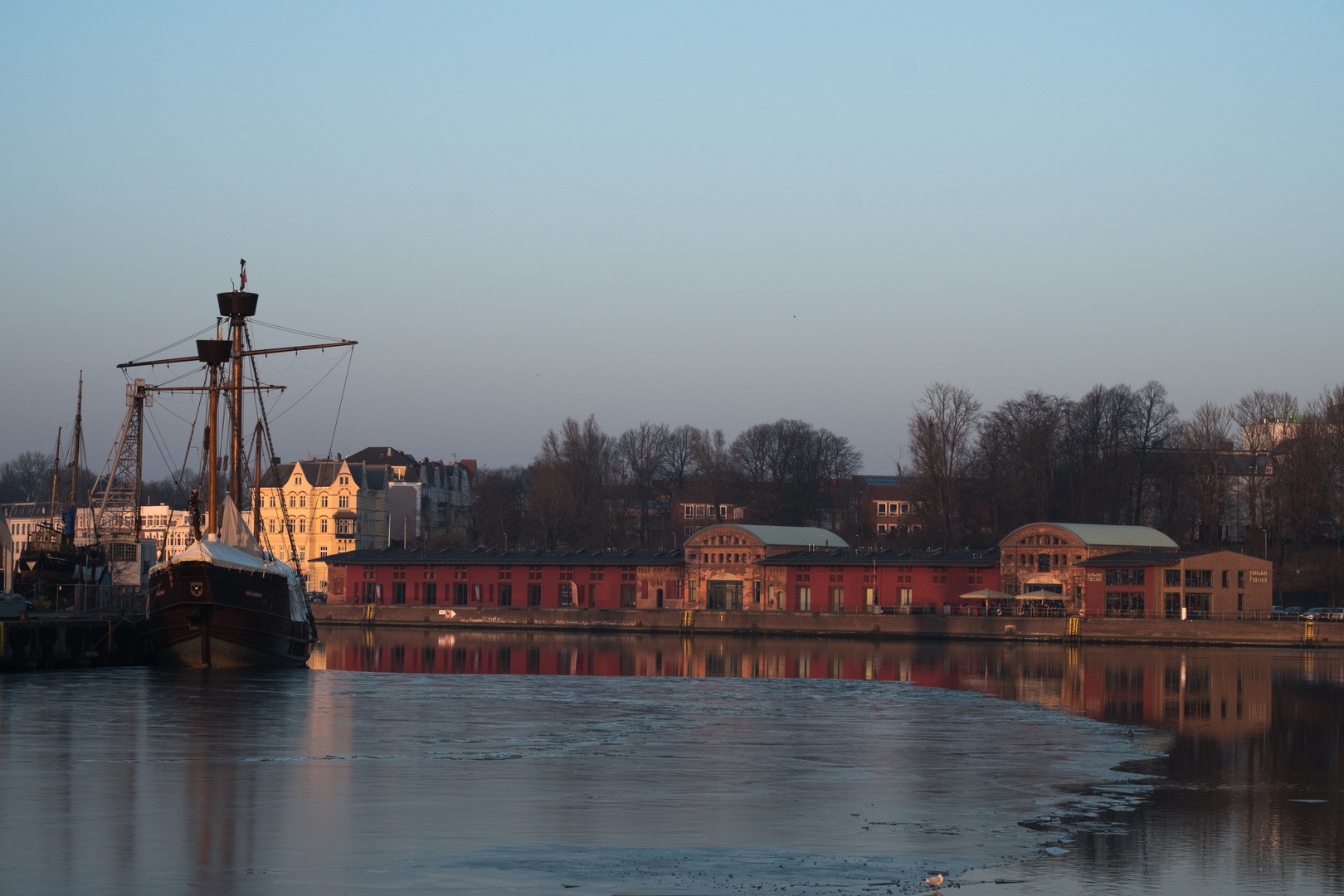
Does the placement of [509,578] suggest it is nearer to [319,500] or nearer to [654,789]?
[319,500]

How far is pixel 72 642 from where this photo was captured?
53.8 m

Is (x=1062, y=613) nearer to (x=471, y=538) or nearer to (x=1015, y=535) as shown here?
(x=1015, y=535)

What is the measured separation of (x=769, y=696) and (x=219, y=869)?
2772cm

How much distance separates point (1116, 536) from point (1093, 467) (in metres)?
18.2

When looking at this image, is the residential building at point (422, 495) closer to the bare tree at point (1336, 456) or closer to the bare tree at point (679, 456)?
the bare tree at point (679, 456)

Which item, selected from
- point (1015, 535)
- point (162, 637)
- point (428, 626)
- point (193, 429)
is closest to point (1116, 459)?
point (1015, 535)

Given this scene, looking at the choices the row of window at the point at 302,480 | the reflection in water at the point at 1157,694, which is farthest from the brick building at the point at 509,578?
the row of window at the point at 302,480

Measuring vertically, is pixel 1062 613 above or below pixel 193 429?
below

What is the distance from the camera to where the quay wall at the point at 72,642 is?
163 ft

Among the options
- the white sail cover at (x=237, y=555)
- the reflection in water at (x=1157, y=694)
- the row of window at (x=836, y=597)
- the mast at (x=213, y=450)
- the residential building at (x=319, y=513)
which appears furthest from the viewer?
the residential building at (x=319, y=513)

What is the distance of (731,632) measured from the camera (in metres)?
97.5

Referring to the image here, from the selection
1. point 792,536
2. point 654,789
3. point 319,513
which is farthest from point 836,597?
point 654,789

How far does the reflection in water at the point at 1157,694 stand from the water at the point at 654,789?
4.7 inches

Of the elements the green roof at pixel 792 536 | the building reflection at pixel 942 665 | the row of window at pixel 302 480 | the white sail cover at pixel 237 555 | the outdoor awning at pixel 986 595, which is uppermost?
the row of window at pixel 302 480
